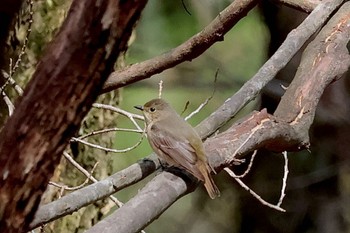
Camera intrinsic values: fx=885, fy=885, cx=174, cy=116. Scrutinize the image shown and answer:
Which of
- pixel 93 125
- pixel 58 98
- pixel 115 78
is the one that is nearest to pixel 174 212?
pixel 93 125

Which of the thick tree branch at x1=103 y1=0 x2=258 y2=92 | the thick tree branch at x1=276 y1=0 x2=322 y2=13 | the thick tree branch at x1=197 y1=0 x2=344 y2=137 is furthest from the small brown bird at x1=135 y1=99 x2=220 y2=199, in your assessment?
the thick tree branch at x1=276 y1=0 x2=322 y2=13

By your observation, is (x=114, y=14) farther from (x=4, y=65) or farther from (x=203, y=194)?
(x=203, y=194)

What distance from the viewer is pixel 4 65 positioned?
344 centimetres

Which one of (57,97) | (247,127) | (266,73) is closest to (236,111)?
(247,127)

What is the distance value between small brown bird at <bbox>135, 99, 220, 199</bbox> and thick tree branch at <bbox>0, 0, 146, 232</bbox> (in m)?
1.43

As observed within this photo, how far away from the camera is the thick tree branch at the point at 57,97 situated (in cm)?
134

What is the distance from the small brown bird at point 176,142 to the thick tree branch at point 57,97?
1426mm

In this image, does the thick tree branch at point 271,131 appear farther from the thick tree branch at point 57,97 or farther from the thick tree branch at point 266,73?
the thick tree branch at point 57,97

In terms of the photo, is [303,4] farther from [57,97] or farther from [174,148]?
[57,97]

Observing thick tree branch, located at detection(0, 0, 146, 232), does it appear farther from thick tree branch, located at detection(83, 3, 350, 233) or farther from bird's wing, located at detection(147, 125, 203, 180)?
bird's wing, located at detection(147, 125, 203, 180)

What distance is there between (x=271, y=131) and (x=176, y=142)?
650 mm

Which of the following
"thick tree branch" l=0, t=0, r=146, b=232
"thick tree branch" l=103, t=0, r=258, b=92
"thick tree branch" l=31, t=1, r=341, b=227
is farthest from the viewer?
"thick tree branch" l=103, t=0, r=258, b=92

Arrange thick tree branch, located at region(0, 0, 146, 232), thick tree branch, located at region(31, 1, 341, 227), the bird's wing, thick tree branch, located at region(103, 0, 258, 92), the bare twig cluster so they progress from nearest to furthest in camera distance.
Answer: thick tree branch, located at region(0, 0, 146, 232), the bare twig cluster, thick tree branch, located at region(31, 1, 341, 227), thick tree branch, located at region(103, 0, 258, 92), the bird's wing

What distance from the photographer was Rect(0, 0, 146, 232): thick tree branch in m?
1.34
